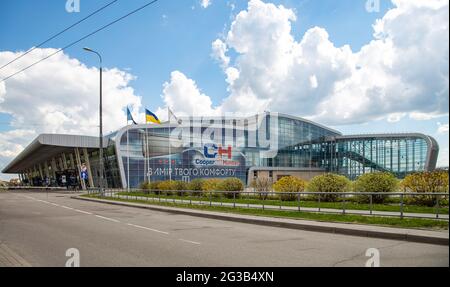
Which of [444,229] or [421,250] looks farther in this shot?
[444,229]

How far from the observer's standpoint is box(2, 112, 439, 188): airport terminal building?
59.9m

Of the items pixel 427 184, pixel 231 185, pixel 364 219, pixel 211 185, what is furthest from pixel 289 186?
pixel 364 219

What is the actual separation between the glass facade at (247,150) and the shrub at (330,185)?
118 feet

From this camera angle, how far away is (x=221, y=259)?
802 cm

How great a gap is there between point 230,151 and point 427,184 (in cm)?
5064

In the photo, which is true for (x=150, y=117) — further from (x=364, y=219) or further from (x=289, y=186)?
(x=364, y=219)

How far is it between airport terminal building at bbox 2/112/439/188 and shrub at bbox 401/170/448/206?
42.5 meters

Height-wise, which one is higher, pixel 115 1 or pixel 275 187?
pixel 115 1

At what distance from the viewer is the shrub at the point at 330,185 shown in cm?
2293

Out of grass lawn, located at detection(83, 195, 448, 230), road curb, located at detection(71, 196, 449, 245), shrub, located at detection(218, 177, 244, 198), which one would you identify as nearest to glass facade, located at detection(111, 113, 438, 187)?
shrub, located at detection(218, 177, 244, 198)

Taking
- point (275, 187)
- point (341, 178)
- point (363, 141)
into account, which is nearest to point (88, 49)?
point (275, 187)

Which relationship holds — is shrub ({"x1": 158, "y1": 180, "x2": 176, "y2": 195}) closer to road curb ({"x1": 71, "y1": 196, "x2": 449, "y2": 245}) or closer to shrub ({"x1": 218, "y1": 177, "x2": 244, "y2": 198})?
shrub ({"x1": 218, "y1": 177, "x2": 244, "y2": 198})

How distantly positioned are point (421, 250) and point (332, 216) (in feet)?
20.5
